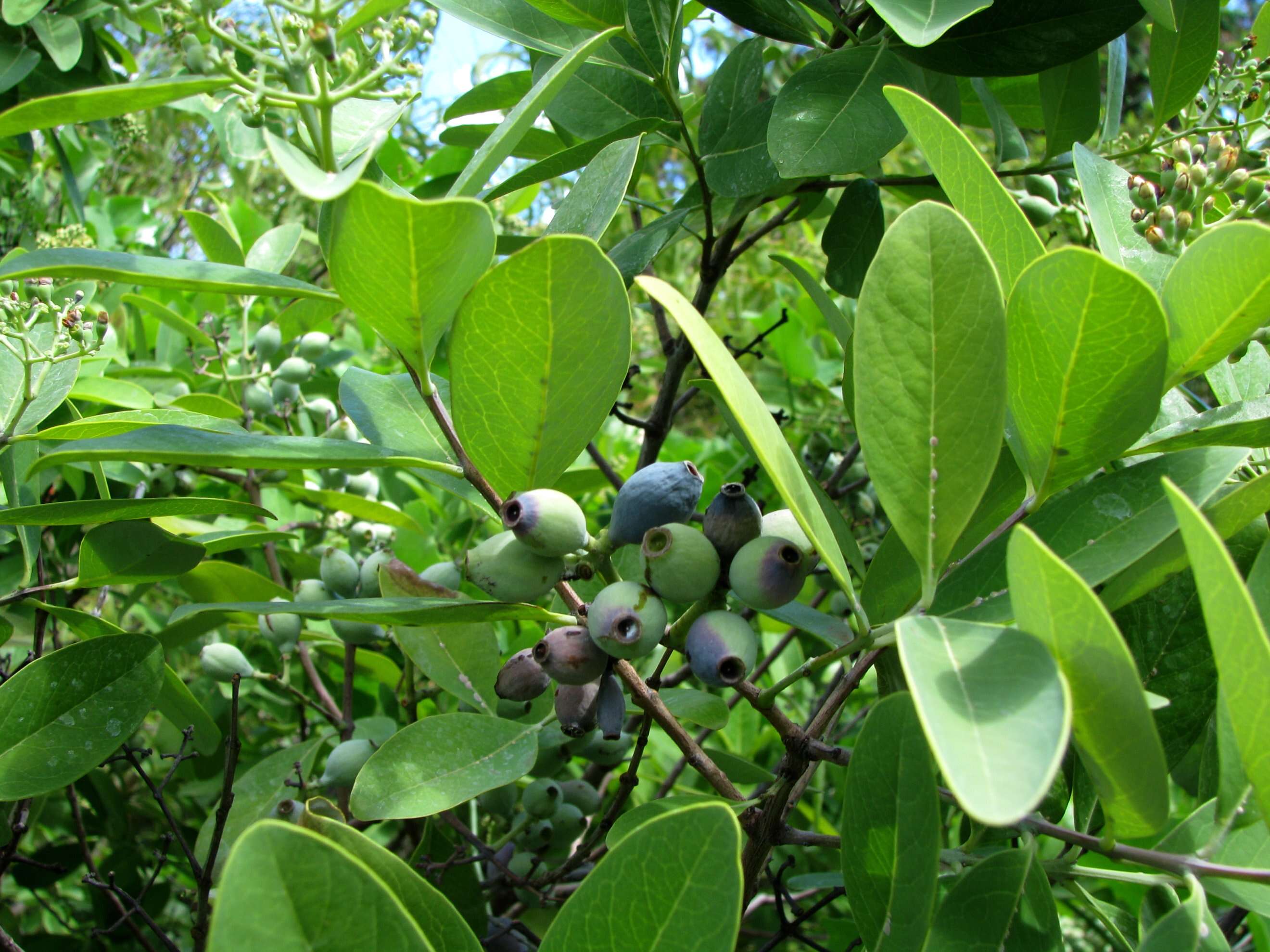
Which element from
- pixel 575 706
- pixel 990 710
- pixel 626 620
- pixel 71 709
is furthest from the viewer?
pixel 71 709

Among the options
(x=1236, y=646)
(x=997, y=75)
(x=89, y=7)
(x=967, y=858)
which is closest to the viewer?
(x=1236, y=646)

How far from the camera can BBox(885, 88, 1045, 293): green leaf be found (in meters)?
0.65

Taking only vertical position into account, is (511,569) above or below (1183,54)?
below

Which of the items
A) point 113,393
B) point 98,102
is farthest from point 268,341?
point 98,102

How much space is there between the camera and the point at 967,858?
2.55ft

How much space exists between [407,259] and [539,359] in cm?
11

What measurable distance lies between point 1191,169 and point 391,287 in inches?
28.5

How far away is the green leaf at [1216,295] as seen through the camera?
571mm

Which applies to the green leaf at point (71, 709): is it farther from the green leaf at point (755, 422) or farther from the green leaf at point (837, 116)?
the green leaf at point (837, 116)

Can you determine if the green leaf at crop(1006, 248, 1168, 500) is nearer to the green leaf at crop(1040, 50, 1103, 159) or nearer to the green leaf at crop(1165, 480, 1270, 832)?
the green leaf at crop(1165, 480, 1270, 832)

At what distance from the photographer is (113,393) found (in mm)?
1300

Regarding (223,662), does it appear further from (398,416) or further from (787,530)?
(787,530)

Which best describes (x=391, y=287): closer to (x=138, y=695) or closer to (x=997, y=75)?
(x=138, y=695)

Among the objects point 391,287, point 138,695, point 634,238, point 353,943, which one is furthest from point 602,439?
point 353,943
